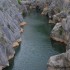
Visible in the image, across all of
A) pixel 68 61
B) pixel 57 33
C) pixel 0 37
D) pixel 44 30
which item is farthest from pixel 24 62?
pixel 44 30

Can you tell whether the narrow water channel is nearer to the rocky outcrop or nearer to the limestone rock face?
the rocky outcrop

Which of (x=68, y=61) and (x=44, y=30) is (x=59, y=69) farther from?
(x=44, y=30)

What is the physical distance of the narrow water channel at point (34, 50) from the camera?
186ft

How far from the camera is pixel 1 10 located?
76562mm

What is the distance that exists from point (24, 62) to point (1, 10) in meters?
23.8

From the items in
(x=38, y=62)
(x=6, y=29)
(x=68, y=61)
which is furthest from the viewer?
(x=6, y=29)

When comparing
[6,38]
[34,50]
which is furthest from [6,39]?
[34,50]

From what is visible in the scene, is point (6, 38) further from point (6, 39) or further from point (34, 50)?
point (34, 50)

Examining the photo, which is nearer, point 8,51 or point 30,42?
point 8,51

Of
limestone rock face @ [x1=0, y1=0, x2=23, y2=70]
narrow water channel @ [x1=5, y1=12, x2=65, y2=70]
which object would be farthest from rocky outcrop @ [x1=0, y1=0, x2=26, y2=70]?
narrow water channel @ [x1=5, y1=12, x2=65, y2=70]

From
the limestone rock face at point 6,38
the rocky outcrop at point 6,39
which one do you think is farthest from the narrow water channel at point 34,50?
the limestone rock face at point 6,38

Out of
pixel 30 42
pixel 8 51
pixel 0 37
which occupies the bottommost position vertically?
pixel 30 42

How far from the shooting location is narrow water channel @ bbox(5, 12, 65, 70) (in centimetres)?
5684

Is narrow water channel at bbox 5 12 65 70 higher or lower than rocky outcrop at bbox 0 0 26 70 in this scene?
lower
